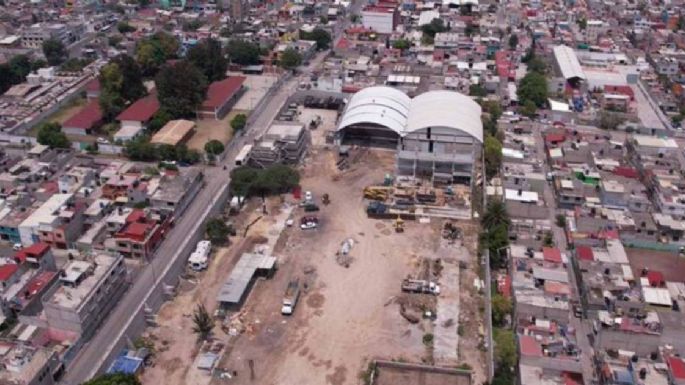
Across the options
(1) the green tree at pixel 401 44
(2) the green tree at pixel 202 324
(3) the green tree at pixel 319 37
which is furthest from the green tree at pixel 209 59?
(2) the green tree at pixel 202 324

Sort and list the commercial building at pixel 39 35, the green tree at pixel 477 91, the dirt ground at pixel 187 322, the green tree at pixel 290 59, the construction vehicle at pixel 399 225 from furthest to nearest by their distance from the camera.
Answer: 1. the commercial building at pixel 39 35
2. the green tree at pixel 290 59
3. the green tree at pixel 477 91
4. the construction vehicle at pixel 399 225
5. the dirt ground at pixel 187 322

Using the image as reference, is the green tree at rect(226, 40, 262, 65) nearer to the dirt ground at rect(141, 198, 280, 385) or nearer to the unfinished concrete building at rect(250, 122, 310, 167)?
the unfinished concrete building at rect(250, 122, 310, 167)

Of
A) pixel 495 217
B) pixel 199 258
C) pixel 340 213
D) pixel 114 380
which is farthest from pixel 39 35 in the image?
pixel 495 217

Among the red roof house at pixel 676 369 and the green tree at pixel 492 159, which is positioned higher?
the green tree at pixel 492 159

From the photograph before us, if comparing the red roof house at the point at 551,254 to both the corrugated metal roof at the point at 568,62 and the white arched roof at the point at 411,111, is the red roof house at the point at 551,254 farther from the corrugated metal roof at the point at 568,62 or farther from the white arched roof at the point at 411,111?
the corrugated metal roof at the point at 568,62

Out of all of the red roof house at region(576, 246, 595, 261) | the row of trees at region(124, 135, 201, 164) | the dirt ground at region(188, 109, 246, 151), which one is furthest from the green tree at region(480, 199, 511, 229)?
the dirt ground at region(188, 109, 246, 151)

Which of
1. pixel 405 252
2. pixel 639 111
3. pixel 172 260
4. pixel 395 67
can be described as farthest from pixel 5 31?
pixel 639 111

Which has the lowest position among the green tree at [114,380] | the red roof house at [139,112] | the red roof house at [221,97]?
the green tree at [114,380]
